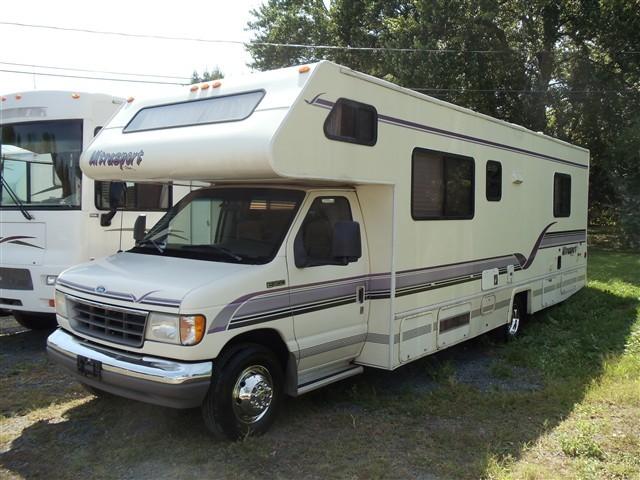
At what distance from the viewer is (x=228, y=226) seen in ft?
16.0

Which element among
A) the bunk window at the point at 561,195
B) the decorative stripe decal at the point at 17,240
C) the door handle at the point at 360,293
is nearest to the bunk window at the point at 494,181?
the bunk window at the point at 561,195

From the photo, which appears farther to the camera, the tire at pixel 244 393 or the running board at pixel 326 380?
the running board at pixel 326 380

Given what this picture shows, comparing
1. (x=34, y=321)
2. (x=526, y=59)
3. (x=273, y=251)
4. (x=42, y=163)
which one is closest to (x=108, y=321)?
(x=273, y=251)

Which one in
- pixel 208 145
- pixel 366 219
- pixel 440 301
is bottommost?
pixel 440 301

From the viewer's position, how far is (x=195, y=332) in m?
3.92

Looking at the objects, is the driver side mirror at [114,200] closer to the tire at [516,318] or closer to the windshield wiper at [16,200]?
the windshield wiper at [16,200]

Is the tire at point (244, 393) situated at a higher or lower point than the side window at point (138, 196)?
lower

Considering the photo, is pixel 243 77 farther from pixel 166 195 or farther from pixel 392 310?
pixel 166 195

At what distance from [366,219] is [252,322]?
161cm

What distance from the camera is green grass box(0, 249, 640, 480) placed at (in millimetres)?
4082

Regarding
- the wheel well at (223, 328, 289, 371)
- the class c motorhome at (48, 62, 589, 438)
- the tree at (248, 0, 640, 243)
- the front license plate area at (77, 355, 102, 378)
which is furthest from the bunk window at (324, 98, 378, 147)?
the tree at (248, 0, 640, 243)

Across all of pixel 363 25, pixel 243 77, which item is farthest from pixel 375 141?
pixel 363 25

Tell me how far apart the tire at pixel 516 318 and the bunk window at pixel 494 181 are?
1558mm

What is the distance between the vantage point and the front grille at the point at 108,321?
4.12m
